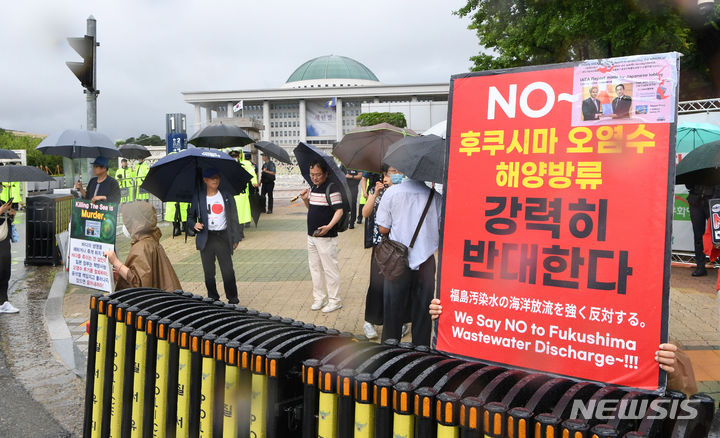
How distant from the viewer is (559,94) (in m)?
2.68

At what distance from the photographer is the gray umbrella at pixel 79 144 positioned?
8992mm

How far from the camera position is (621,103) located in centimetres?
254

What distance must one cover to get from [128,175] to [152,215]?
Result: 14100 mm

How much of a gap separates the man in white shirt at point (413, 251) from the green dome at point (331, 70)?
12648 cm

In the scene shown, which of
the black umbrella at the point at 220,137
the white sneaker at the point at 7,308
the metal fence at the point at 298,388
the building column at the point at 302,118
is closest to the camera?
the metal fence at the point at 298,388

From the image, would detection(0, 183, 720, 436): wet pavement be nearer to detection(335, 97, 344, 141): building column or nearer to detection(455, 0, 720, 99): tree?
detection(455, 0, 720, 99): tree

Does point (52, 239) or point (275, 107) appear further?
point (275, 107)

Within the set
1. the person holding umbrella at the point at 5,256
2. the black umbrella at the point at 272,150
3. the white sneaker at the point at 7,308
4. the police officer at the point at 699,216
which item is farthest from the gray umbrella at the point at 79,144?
the police officer at the point at 699,216

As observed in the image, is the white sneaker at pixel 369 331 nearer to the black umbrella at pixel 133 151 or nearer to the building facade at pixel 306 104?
the black umbrella at pixel 133 151

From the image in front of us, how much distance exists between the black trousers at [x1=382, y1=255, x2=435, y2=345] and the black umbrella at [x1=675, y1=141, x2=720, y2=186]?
6.69 feet

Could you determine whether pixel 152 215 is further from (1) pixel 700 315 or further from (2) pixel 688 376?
(1) pixel 700 315

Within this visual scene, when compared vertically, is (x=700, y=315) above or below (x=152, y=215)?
below

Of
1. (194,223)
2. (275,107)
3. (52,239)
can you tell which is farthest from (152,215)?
(275,107)

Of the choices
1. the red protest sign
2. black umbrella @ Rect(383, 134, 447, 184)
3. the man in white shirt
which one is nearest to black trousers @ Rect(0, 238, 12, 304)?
the man in white shirt
